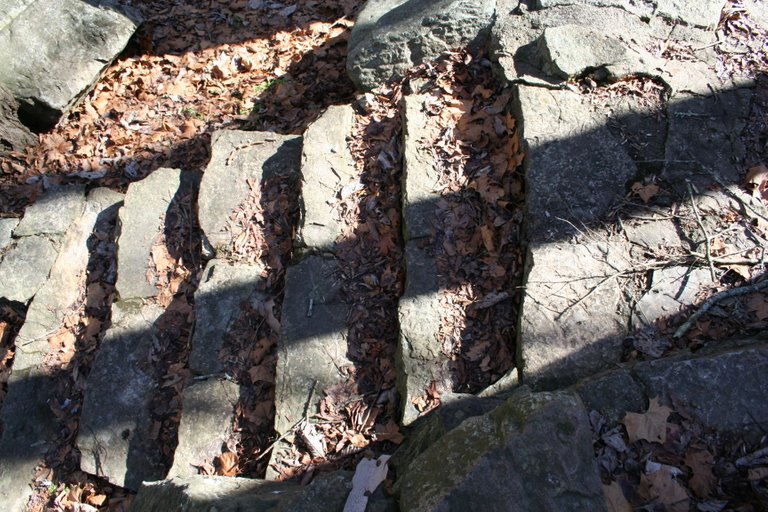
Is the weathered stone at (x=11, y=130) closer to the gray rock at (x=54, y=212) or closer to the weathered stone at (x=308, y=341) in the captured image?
the gray rock at (x=54, y=212)

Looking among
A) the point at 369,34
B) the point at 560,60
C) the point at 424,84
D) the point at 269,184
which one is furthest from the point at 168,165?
the point at 560,60

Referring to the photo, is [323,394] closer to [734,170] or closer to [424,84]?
[424,84]

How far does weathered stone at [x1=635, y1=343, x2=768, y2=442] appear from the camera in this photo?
2646 millimetres

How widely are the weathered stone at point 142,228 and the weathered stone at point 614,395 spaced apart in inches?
126

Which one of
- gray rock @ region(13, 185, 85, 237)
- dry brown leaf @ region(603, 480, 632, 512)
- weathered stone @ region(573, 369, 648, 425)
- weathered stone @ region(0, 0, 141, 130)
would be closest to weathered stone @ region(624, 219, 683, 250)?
weathered stone @ region(573, 369, 648, 425)

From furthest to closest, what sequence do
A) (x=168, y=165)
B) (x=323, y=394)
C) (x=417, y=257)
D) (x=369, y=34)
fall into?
(x=168, y=165) → (x=369, y=34) → (x=417, y=257) → (x=323, y=394)

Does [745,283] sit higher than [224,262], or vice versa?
[224,262]

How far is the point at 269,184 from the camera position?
15.1ft

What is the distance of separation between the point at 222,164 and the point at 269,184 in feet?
1.54

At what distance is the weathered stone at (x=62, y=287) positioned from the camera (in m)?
4.60

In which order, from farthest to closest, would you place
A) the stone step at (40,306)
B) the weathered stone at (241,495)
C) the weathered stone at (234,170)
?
1. the weathered stone at (234,170)
2. the stone step at (40,306)
3. the weathered stone at (241,495)

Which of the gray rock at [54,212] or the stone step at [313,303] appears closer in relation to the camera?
the stone step at [313,303]

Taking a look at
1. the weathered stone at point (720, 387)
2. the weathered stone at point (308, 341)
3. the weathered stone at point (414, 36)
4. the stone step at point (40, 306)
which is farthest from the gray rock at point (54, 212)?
the weathered stone at point (720, 387)

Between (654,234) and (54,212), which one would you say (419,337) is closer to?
(654,234)
